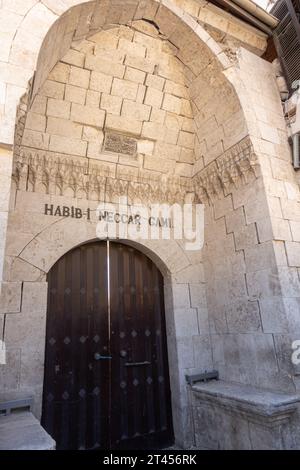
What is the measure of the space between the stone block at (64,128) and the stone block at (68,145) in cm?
5

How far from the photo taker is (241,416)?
2.51m

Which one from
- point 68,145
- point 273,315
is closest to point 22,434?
point 273,315

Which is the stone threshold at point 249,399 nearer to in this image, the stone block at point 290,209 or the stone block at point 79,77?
the stone block at point 290,209

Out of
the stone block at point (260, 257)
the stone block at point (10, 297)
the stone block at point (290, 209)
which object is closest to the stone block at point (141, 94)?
the stone block at point (290, 209)

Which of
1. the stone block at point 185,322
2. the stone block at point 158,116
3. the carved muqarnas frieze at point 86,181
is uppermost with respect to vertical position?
the stone block at point 158,116

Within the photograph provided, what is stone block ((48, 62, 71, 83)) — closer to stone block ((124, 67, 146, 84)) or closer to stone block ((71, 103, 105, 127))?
stone block ((71, 103, 105, 127))

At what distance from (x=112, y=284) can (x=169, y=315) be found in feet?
2.51

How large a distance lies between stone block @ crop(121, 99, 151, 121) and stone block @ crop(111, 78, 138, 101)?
66 mm

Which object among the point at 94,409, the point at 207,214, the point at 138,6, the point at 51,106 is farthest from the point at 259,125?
the point at 94,409

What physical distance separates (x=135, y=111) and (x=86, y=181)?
1070 millimetres

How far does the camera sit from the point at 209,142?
142 inches

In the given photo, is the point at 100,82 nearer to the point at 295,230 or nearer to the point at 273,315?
the point at 295,230

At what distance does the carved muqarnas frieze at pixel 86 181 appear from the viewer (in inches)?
117

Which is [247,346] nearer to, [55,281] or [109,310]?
[109,310]
